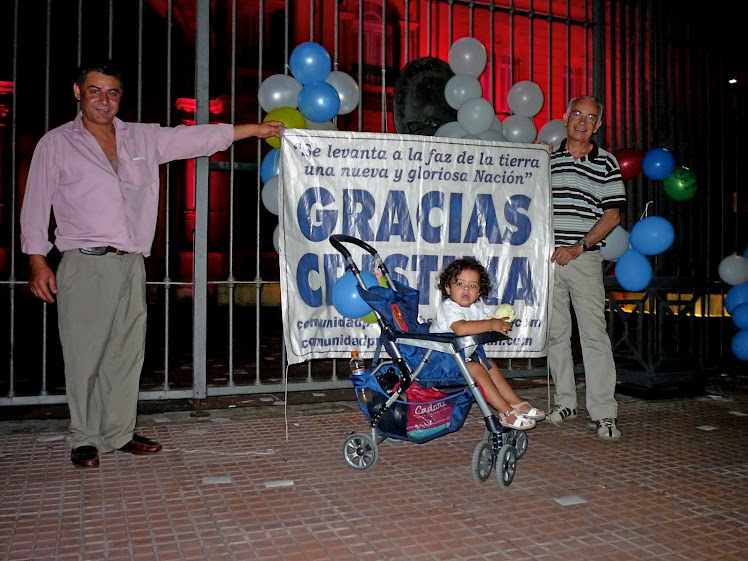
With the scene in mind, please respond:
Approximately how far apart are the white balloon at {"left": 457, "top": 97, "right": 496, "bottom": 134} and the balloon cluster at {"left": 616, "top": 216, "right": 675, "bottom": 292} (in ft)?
4.08

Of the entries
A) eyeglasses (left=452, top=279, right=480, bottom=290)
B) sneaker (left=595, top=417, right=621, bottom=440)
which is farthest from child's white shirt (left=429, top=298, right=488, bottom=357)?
sneaker (left=595, top=417, right=621, bottom=440)

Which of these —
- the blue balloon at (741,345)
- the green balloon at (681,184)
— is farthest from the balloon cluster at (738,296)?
the green balloon at (681,184)

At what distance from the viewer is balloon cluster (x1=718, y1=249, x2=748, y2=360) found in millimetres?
6188

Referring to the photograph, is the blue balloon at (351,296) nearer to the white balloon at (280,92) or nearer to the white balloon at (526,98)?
the white balloon at (280,92)

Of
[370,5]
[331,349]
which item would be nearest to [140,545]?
[331,349]

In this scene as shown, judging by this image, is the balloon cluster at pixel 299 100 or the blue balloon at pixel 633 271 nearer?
the balloon cluster at pixel 299 100

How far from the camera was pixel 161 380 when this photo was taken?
278 inches

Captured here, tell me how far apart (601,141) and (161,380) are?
4.81 metres

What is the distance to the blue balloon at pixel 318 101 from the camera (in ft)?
15.7

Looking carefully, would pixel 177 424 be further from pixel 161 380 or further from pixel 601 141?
pixel 601 141

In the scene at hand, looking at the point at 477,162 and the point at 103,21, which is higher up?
the point at 103,21

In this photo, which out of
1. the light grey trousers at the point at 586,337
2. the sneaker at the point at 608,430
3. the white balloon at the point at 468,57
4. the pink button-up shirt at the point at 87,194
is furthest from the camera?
the white balloon at the point at 468,57

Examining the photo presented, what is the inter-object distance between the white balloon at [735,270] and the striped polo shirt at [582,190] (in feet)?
7.02

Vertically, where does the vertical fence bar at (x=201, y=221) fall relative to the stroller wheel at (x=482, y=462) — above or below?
above
